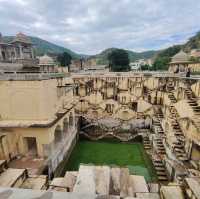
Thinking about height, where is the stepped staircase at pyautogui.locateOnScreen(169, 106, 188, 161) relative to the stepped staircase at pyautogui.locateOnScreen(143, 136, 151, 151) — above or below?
above

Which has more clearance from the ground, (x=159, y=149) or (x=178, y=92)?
(x=178, y=92)

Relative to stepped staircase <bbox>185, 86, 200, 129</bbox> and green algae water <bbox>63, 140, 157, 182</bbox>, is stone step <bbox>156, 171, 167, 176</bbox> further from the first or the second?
stepped staircase <bbox>185, 86, 200, 129</bbox>

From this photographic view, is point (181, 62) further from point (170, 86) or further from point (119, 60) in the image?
point (119, 60)

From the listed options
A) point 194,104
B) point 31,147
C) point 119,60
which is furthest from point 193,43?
point 31,147

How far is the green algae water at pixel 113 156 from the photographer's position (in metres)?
8.15

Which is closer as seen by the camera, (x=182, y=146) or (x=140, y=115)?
(x=182, y=146)

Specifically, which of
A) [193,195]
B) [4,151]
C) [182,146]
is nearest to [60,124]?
[4,151]

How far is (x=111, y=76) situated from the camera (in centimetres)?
1512

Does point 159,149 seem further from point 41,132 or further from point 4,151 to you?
point 4,151

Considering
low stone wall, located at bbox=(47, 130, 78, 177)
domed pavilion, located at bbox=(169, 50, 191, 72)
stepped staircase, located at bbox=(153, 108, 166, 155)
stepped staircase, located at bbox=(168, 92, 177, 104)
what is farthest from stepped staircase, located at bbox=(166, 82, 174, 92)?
low stone wall, located at bbox=(47, 130, 78, 177)

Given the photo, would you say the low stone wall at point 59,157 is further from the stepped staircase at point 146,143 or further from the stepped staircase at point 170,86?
the stepped staircase at point 170,86

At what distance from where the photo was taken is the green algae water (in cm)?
815

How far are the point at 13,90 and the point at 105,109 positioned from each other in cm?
876

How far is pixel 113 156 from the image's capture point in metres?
9.24
